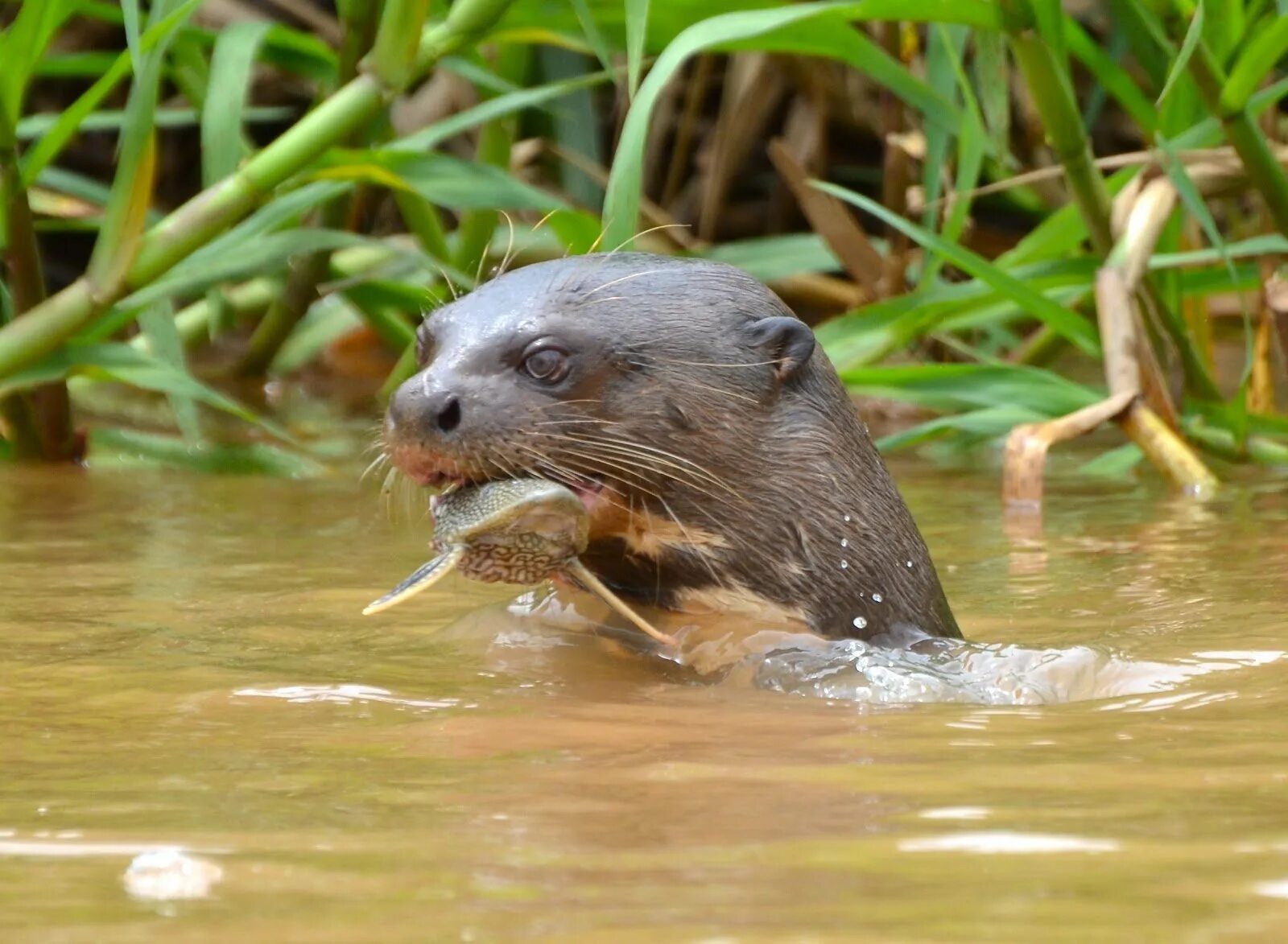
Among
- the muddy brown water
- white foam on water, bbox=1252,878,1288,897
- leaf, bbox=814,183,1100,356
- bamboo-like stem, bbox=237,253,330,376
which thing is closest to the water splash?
the muddy brown water

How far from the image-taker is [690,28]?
312cm

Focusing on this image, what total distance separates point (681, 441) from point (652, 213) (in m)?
3.01

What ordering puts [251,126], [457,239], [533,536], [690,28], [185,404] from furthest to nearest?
[251,126], [457,239], [185,404], [690,28], [533,536]

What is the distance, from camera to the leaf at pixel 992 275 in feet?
11.5

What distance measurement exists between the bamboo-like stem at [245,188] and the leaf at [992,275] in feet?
2.21

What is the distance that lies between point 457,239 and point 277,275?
0.42m

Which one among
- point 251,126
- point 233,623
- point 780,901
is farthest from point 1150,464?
point 251,126

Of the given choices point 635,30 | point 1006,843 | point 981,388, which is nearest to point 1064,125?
point 981,388

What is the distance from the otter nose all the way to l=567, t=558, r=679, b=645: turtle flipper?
214mm

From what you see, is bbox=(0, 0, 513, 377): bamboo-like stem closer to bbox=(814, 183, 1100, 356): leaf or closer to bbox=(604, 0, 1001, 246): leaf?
bbox=(604, 0, 1001, 246): leaf

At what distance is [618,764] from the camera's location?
5.80ft

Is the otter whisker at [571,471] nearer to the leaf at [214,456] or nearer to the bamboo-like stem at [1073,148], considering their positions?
the bamboo-like stem at [1073,148]

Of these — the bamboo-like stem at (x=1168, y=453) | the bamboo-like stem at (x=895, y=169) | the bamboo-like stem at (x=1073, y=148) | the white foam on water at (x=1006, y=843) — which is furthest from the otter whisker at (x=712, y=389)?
the bamboo-like stem at (x=895, y=169)

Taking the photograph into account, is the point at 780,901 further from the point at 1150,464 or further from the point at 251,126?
the point at 251,126
